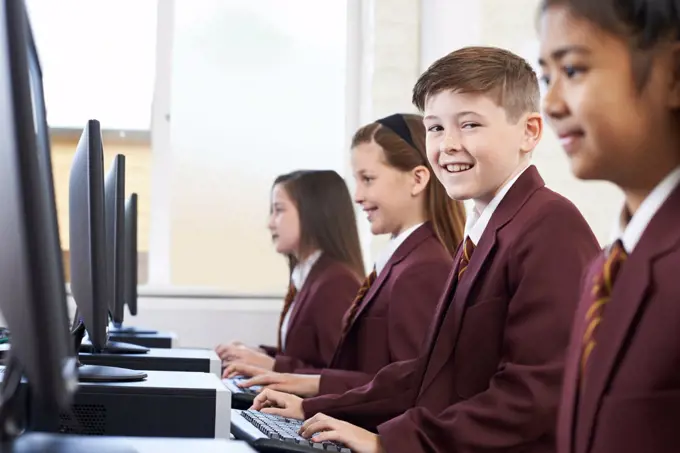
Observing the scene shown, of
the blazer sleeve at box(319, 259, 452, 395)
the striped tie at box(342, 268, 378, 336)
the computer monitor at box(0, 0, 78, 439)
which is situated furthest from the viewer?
the striped tie at box(342, 268, 378, 336)

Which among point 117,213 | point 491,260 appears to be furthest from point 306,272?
point 491,260

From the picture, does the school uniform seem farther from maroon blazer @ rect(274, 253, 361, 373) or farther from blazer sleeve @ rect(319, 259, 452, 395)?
blazer sleeve @ rect(319, 259, 452, 395)

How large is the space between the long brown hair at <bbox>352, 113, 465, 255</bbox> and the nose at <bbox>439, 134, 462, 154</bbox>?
0.55 metres

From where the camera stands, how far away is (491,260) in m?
1.65

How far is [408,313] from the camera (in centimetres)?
225

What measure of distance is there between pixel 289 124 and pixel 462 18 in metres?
1.07

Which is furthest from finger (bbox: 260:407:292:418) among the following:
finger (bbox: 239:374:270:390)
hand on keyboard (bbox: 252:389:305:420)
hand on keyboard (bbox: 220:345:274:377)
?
hand on keyboard (bbox: 220:345:274:377)

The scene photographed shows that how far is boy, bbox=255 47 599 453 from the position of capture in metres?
1.53

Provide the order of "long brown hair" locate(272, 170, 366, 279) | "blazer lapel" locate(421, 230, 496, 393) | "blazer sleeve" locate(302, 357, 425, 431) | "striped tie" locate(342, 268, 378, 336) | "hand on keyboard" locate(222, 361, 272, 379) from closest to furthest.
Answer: "blazer lapel" locate(421, 230, 496, 393), "blazer sleeve" locate(302, 357, 425, 431), "striped tie" locate(342, 268, 378, 336), "hand on keyboard" locate(222, 361, 272, 379), "long brown hair" locate(272, 170, 366, 279)

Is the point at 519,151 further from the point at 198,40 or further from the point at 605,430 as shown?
the point at 198,40

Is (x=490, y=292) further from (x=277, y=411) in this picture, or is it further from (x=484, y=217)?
(x=277, y=411)

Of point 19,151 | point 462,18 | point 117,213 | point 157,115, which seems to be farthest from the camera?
point 157,115

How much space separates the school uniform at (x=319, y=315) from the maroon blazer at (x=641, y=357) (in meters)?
2.17

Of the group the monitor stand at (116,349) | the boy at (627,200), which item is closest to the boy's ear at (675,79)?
the boy at (627,200)
